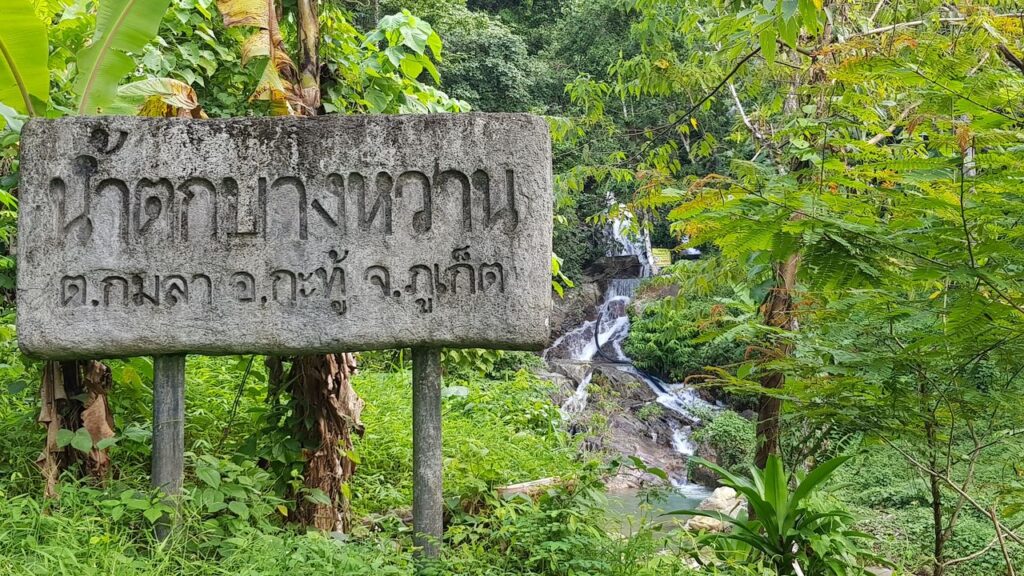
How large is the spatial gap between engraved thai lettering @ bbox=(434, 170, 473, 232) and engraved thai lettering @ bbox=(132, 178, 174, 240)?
3.25 ft

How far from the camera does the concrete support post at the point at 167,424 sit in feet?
9.22

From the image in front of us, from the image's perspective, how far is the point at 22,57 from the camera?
2900mm

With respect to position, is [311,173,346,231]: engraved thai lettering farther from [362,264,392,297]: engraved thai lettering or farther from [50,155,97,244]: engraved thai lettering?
[50,155,97,244]: engraved thai lettering

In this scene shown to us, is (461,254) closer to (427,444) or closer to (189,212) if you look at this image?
(427,444)

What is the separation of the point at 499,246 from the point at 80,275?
1534 mm

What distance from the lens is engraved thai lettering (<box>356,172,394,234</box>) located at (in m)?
2.76

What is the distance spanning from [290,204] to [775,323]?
243 centimetres

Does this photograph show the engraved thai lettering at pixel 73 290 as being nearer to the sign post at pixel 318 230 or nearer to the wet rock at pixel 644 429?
the sign post at pixel 318 230

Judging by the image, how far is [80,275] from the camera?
270 centimetres

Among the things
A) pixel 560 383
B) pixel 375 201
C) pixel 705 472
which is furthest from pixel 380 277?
pixel 560 383

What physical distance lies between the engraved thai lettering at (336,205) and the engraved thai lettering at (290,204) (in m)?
0.05

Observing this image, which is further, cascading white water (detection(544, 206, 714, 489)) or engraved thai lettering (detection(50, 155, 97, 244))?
cascading white water (detection(544, 206, 714, 489))

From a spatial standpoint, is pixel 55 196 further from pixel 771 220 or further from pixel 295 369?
pixel 771 220

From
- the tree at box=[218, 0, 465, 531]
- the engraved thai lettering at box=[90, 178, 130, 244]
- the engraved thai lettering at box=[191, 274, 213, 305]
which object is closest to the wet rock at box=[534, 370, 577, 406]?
the tree at box=[218, 0, 465, 531]
